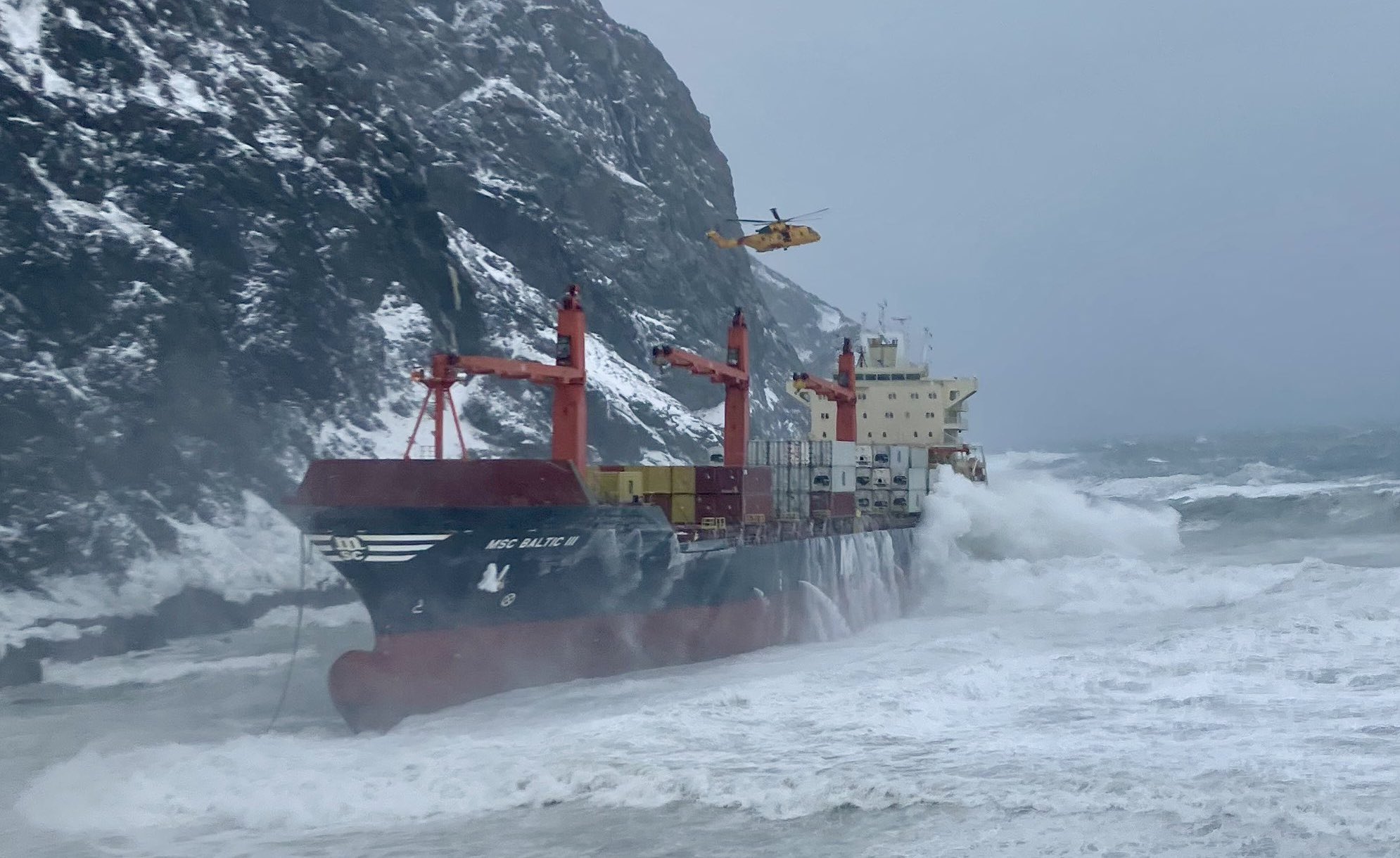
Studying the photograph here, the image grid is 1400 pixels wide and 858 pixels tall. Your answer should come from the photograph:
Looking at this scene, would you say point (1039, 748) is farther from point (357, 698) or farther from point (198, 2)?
point (198, 2)

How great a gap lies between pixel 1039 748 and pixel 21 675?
20674 mm

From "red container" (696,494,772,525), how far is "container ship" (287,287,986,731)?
0.13ft

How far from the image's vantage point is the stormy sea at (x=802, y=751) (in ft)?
46.7

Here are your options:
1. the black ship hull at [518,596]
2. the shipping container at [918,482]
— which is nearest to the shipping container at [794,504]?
the black ship hull at [518,596]

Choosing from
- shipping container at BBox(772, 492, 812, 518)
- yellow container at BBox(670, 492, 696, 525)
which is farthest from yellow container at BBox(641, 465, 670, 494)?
shipping container at BBox(772, 492, 812, 518)

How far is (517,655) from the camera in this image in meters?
21.7

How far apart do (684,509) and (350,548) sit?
32.5 feet

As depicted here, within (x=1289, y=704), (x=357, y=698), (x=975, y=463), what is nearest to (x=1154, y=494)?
(x=975, y=463)

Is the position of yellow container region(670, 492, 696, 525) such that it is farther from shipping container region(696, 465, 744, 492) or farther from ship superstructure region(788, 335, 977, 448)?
ship superstructure region(788, 335, 977, 448)

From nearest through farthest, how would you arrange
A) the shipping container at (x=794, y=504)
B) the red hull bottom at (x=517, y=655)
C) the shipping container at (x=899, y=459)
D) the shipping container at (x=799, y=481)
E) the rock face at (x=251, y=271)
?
1. the red hull bottom at (x=517, y=655)
2. the shipping container at (x=794, y=504)
3. the shipping container at (x=799, y=481)
4. the rock face at (x=251, y=271)
5. the shipping container at (x=899, y=459)

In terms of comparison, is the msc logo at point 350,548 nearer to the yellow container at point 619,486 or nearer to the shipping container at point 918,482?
the yellow container at point 619,486

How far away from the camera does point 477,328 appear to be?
54.3 metres

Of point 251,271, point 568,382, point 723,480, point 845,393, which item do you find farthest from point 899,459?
point 251,271

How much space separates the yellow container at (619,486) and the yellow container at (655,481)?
0.40m
